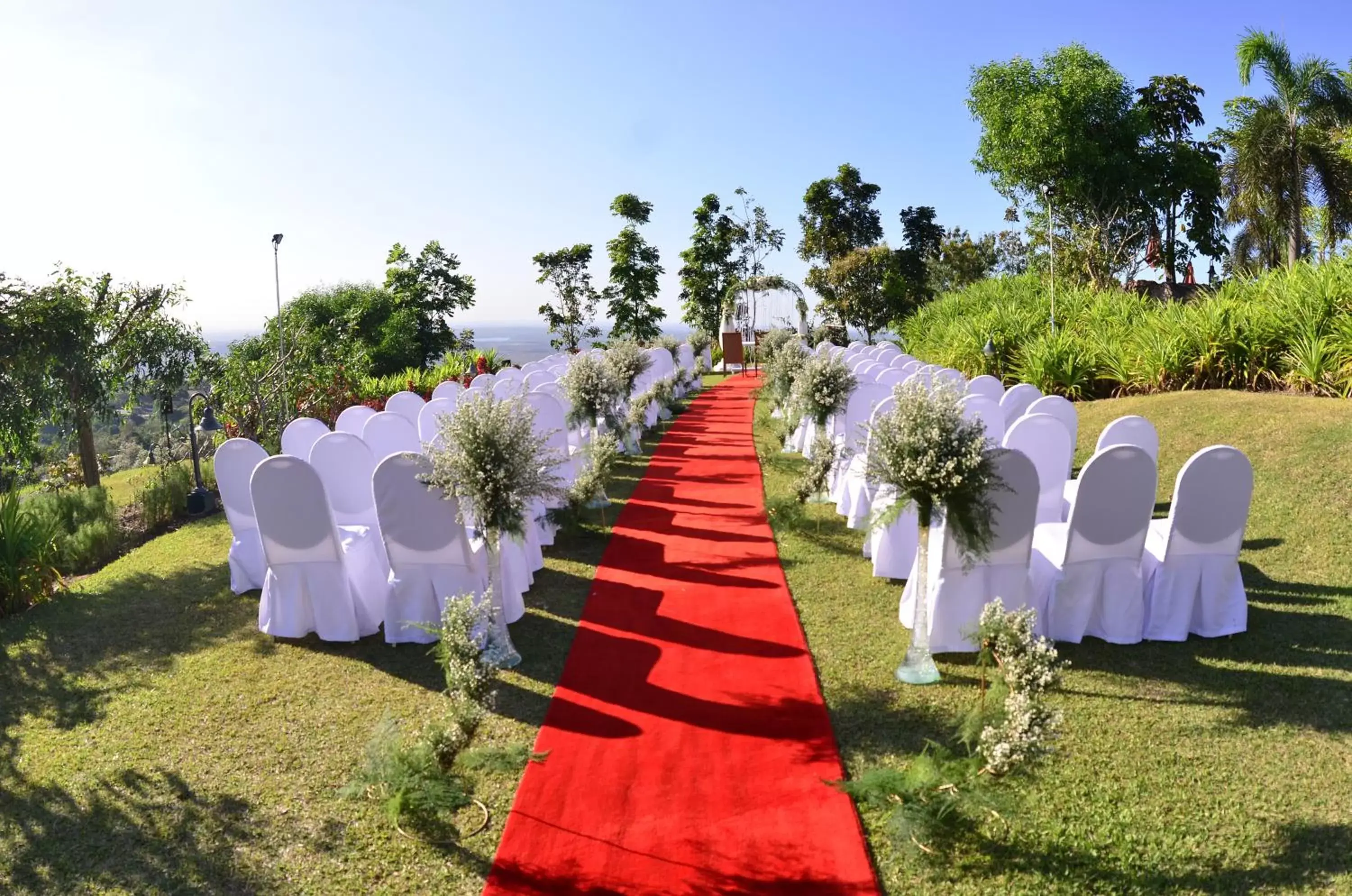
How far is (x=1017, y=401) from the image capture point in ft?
24.6

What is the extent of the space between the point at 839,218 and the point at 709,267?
5798 mm

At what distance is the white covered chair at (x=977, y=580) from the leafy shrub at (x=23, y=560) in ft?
22.1

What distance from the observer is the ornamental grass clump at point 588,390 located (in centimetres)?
897

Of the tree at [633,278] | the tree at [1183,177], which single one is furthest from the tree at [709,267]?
the tree at [1183,177]

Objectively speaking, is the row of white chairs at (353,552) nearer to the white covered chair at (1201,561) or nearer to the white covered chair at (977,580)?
the white covered chair at (977,580)

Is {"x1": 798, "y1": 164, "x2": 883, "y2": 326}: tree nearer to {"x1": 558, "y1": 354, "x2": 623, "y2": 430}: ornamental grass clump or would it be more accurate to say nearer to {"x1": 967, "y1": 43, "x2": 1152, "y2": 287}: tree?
{"x1": 967, "y1": 43, "x2": 1152, "y2": 287}: tree

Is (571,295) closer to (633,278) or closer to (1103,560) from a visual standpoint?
(633,278)

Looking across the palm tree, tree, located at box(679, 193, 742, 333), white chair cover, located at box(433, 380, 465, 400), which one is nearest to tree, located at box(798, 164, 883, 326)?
tree, located at box(679, 193, 742, 333)

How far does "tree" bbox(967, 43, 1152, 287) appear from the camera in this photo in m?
23.2

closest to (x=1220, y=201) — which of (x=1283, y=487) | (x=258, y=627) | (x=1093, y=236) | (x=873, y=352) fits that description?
(x=1093, y=236)

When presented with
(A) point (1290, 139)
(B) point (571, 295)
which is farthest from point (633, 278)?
(A) point (1290, 139)

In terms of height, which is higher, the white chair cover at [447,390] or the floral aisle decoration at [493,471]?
the white chair cover at [447,390]

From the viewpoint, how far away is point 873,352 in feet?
49.6

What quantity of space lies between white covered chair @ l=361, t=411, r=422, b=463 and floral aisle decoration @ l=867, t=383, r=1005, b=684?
4731mm
